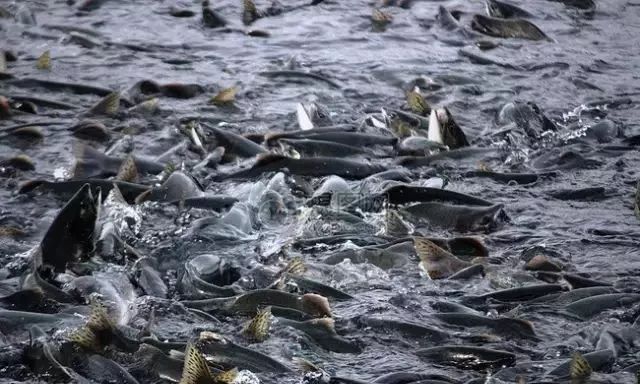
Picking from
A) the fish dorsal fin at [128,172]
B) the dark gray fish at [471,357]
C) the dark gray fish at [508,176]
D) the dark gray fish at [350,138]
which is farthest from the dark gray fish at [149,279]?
the dark gray fish at [508,176]

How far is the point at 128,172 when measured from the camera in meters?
7.34

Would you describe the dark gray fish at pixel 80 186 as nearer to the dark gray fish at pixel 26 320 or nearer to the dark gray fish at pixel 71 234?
the dark gray fish at pixel 71 234

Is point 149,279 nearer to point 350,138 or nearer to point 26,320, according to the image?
point 26,320

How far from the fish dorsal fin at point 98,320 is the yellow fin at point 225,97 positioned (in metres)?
4.07

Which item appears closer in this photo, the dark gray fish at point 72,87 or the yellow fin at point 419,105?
the yellow fin at point 419,105

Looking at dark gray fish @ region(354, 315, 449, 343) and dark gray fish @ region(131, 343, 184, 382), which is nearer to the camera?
dark gray fish @ region(131, 343, 184, 382)

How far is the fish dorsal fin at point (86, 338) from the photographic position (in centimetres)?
522

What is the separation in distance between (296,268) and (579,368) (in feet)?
5.91

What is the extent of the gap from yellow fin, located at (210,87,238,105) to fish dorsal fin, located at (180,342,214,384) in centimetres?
465

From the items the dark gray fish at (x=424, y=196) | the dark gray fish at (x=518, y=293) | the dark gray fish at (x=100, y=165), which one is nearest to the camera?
the dark gray fish at (x=518, y=293)

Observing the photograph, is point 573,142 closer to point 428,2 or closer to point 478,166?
point 478,166

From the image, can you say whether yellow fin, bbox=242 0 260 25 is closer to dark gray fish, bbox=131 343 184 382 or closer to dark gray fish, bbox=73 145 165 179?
dark gray fish, bbox=73 145 165 179

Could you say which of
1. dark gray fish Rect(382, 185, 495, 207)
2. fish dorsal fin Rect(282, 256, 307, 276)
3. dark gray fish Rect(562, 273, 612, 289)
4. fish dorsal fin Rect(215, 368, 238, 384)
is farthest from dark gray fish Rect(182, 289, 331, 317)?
dark gray fish Rect(382, 185, 495, 207)

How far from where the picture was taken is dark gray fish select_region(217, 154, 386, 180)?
7488 mm
